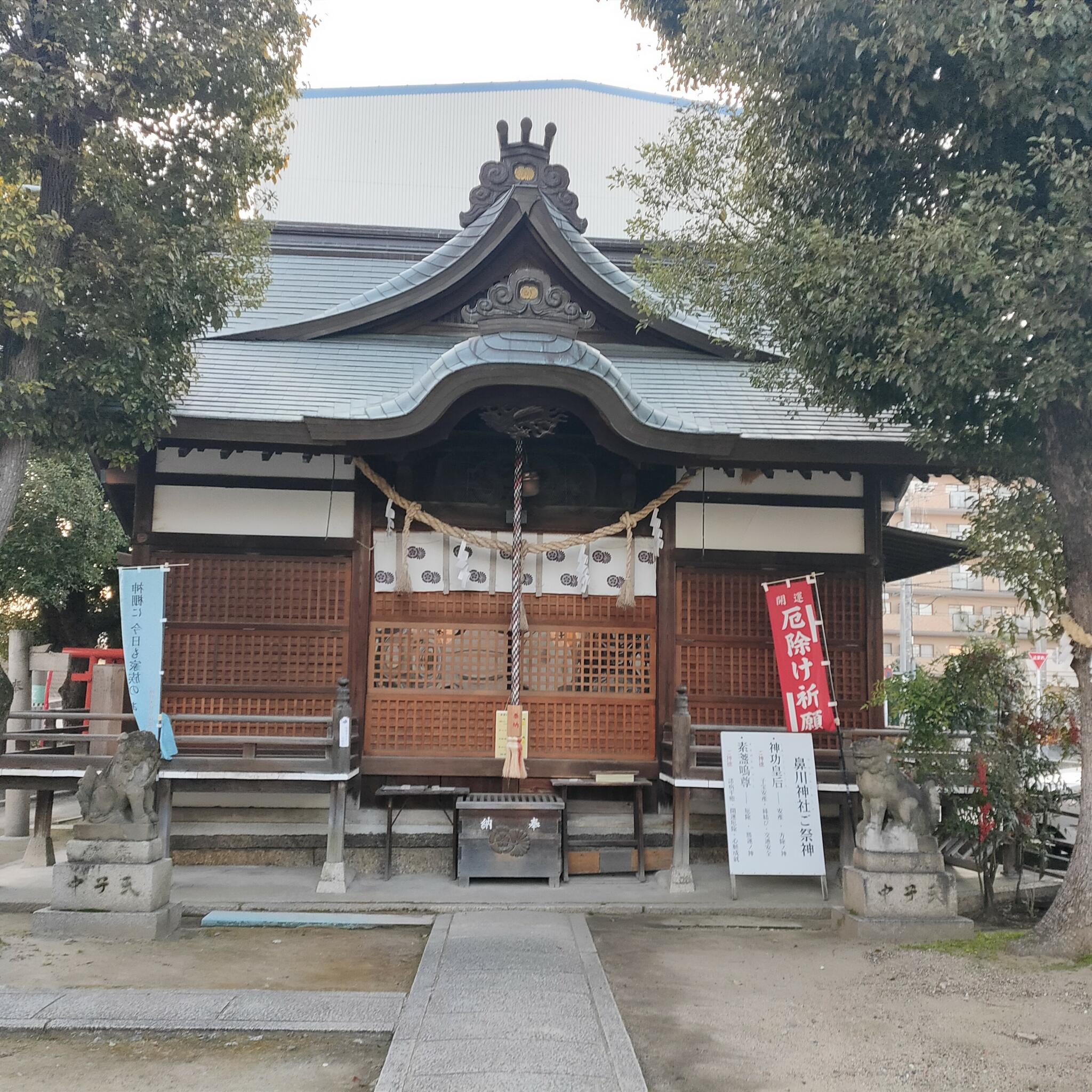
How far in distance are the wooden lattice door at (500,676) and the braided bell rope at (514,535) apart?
1.26 ft

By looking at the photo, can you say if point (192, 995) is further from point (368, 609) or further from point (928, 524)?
point (928, 524)

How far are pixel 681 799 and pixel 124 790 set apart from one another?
538cm

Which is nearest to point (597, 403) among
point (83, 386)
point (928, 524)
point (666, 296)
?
point (666, 296)

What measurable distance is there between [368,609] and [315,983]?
4602 millimetres

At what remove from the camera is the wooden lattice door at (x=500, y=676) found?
34.6 ft

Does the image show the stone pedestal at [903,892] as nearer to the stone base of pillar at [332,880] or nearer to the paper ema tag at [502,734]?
the paper ema tag at [502,734]

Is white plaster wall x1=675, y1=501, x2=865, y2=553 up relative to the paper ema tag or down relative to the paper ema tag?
up

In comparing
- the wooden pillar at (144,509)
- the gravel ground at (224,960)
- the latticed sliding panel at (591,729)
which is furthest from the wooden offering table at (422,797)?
the wooden pillar at (144,509)

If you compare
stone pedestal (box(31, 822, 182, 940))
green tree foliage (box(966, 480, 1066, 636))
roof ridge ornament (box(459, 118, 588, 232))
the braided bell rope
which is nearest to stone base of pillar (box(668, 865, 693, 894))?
the braided bell rope

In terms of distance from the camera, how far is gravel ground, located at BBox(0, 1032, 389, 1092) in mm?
4910

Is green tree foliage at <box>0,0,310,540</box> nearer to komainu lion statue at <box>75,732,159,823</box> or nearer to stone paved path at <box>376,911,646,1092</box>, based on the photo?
komainu lion statue at <box>75,732,159,823</box>

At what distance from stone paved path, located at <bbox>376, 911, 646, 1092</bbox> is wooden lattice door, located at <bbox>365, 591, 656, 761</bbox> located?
2.87m

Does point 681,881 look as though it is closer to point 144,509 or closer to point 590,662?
point 590,662

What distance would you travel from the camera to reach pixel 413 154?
31734 millimetres
